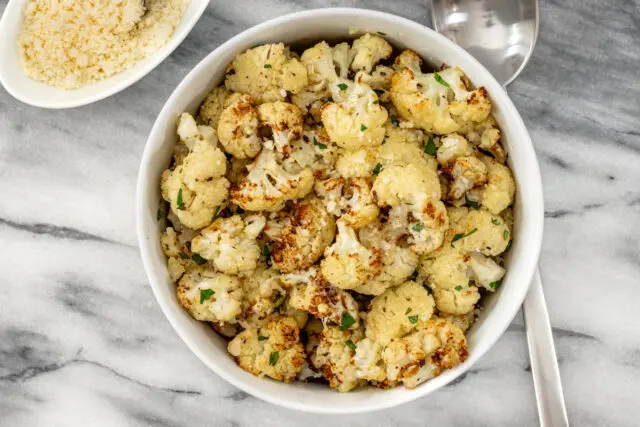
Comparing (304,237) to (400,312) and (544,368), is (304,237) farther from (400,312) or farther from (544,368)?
(544,368)

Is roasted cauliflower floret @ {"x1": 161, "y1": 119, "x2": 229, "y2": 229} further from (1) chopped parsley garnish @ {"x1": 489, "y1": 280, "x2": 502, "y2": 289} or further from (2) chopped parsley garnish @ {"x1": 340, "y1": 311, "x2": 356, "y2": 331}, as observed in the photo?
(1) chopped parsley garnish @ {"x1": 489, "y1": 280, "x2": 502, "y2": 289}

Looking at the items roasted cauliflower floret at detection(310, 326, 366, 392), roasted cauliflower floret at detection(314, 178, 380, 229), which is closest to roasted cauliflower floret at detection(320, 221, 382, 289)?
roasted cauliflower floret at detection(314, 178, 380, 229)

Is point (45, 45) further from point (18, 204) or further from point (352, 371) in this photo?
point (352, 371)

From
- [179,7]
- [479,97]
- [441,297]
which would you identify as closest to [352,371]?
[441,297]

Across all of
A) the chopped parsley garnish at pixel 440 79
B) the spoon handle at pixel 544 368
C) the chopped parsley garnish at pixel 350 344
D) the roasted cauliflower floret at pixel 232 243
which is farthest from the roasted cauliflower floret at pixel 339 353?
the chopped parsley garnish at pixel 440 79

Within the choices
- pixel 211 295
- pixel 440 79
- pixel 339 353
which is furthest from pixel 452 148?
pixel 211 295

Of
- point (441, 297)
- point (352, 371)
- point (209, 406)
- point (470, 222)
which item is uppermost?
point (470, 222)

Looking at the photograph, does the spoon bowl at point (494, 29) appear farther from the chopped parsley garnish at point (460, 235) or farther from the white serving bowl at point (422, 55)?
the chopped parsley garnish at point (460, 235)
